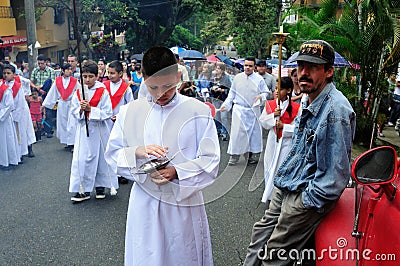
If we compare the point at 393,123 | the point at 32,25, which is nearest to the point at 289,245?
the point at 393,123

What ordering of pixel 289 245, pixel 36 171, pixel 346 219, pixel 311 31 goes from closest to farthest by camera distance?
pixel 346 219 < pixel 289 245 < pixel 36 171 < pixel 311 31

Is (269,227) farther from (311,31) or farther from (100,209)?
(311,31)

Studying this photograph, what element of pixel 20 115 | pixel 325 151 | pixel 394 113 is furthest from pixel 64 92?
pixel 394 113

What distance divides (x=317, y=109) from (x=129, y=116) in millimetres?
1285

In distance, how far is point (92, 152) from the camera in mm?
6285

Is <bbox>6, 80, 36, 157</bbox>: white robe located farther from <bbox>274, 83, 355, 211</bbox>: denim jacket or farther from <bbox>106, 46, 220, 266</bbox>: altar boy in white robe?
<bbox>274, 83, 355, 211</bbox>: denim jacket

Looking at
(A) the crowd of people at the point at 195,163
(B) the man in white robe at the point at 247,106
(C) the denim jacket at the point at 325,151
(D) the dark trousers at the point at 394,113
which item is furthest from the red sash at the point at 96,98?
(D) the dark trousers at the point at 394,113

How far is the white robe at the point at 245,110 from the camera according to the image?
24.0 feet

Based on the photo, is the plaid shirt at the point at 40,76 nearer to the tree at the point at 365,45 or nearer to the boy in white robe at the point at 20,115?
the boy in white robe at the point at 20,115

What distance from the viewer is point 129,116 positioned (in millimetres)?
3254

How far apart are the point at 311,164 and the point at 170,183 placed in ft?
3.05

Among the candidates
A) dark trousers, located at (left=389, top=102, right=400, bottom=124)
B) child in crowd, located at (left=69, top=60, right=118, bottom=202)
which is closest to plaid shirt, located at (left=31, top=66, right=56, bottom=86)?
child in crowd, located at (left=69, top=60, right=118, bottom=202)

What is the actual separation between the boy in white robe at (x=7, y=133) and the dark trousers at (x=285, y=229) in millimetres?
6497

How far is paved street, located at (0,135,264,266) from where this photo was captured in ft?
14.6
